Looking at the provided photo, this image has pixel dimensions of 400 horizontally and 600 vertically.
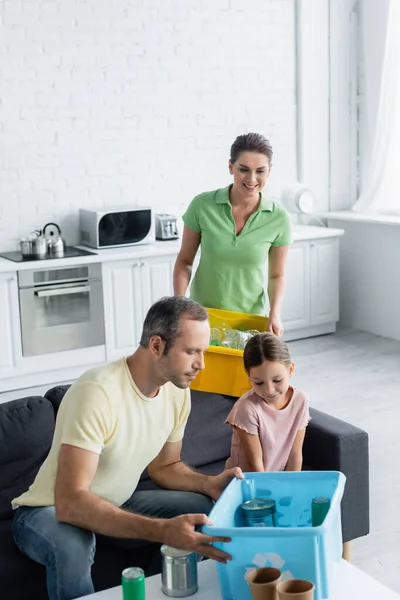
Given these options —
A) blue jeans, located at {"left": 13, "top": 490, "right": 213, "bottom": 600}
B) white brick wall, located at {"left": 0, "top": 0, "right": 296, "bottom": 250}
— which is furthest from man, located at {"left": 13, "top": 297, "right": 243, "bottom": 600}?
white brick wall, located at {"left": 0, "top": 0, "right": 296, "bottom": 250}

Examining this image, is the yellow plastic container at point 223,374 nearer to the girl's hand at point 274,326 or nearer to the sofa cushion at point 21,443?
the girl's hand at point 274,326

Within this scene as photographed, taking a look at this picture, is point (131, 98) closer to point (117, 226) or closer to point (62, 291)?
point (117, 226)

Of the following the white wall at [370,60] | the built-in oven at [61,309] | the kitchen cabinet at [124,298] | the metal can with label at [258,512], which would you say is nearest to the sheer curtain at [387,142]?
the white wall at [370,60]

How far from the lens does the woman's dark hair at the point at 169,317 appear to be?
7.37ft

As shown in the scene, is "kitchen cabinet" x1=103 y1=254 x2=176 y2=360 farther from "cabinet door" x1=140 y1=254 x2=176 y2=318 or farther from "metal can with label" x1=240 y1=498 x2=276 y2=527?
"metal can with label" x1=240 y1=498 x2=276 y2=527

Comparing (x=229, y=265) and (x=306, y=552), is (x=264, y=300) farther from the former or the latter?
(x=306, y=552)

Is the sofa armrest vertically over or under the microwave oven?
under

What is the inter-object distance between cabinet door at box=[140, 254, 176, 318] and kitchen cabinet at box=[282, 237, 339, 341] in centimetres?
97

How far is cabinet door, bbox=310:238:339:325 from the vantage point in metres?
6.24

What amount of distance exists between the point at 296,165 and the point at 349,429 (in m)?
3.87

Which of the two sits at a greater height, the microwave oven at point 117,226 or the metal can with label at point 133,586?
the microwave oven at point 117,226

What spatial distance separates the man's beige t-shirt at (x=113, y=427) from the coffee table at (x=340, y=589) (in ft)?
1.09

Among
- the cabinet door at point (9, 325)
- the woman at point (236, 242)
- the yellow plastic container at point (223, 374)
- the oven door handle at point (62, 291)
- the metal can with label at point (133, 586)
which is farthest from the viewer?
the oven door handle at point (62, 291)

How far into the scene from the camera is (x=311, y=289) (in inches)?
246
